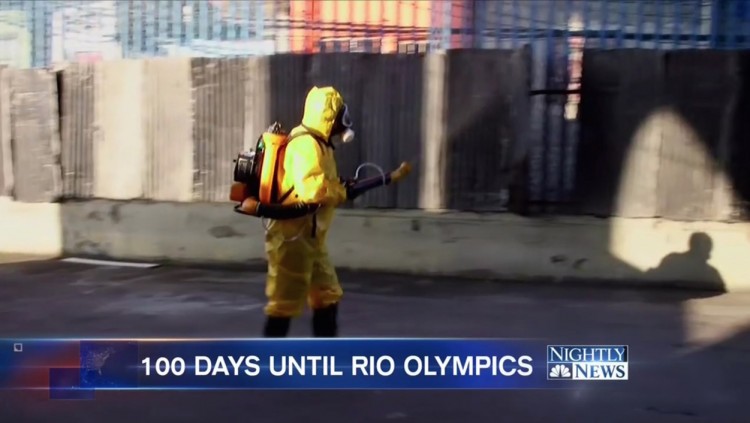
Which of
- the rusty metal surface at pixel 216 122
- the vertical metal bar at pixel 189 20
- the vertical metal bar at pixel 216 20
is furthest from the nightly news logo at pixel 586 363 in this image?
the vertical metal bar at pixel 189 20

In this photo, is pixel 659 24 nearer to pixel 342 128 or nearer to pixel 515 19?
pixel 515 19

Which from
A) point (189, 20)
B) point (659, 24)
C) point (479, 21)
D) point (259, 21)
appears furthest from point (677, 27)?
point (189, 20)

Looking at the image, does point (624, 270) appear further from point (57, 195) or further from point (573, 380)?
point (57, 195)

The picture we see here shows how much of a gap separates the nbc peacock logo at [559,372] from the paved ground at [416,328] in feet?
0.49

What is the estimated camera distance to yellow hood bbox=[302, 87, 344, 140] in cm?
524

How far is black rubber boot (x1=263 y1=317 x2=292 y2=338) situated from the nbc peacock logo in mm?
1591

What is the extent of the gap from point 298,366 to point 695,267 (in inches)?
162

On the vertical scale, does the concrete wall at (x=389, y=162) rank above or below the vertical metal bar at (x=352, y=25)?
below

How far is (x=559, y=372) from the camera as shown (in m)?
5.39

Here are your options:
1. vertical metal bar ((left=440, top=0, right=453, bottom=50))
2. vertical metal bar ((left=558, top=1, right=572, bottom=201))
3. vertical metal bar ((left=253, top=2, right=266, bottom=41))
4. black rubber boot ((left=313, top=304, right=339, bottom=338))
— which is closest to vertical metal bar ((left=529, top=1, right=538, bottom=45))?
vertical metal bar ((left=558, top=1, right=572, bottom=201))

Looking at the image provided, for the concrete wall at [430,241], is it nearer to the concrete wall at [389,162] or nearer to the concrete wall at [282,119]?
the concrete wall at [389,162]

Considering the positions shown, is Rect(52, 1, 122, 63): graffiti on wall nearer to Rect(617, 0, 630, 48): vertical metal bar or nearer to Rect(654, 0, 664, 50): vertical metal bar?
Rect(617, 0, 630, 48): vertical metal bar

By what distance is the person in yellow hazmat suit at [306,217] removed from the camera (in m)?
5.08

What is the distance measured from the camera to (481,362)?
5.36 metres
